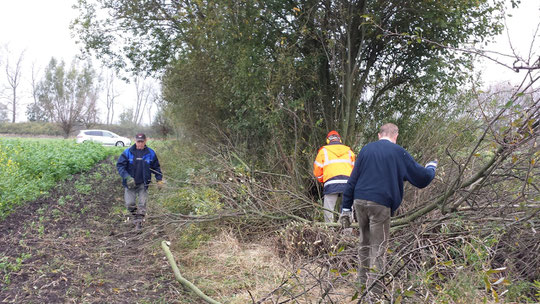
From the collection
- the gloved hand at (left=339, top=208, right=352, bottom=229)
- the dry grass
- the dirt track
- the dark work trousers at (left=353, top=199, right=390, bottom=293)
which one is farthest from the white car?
the dark work trousers at (left=353, top=199, right=390, bottom=293)

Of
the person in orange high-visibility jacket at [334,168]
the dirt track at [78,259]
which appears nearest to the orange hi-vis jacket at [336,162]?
the person in orange high-visibility jacket at [334,168]

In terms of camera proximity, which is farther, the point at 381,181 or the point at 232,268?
the point at 232,268

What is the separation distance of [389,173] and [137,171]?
4690mm

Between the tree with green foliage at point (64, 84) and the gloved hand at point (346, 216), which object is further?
the tree with green foliage at point (64, 84)

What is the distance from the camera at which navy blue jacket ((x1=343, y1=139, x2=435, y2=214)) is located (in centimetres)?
421

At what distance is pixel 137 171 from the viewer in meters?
7.31

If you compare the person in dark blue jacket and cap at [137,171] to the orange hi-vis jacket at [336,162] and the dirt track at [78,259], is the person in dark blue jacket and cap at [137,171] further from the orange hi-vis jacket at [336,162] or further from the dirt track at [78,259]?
the orange hi-vis jacket at [336,162]

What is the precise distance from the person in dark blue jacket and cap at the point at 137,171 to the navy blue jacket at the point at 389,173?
4.18m

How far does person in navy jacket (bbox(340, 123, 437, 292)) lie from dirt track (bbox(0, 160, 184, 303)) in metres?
2.07

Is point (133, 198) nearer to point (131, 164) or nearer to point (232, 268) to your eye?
point (131, 164)

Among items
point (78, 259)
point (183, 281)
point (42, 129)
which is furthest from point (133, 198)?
point (42, 129)

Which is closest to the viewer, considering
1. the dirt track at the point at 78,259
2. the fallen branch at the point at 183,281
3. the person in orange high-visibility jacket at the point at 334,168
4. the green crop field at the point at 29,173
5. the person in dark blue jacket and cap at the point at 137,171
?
the fallen branch at the point at 183,281

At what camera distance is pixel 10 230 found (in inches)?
255

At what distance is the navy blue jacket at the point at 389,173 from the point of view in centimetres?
421
